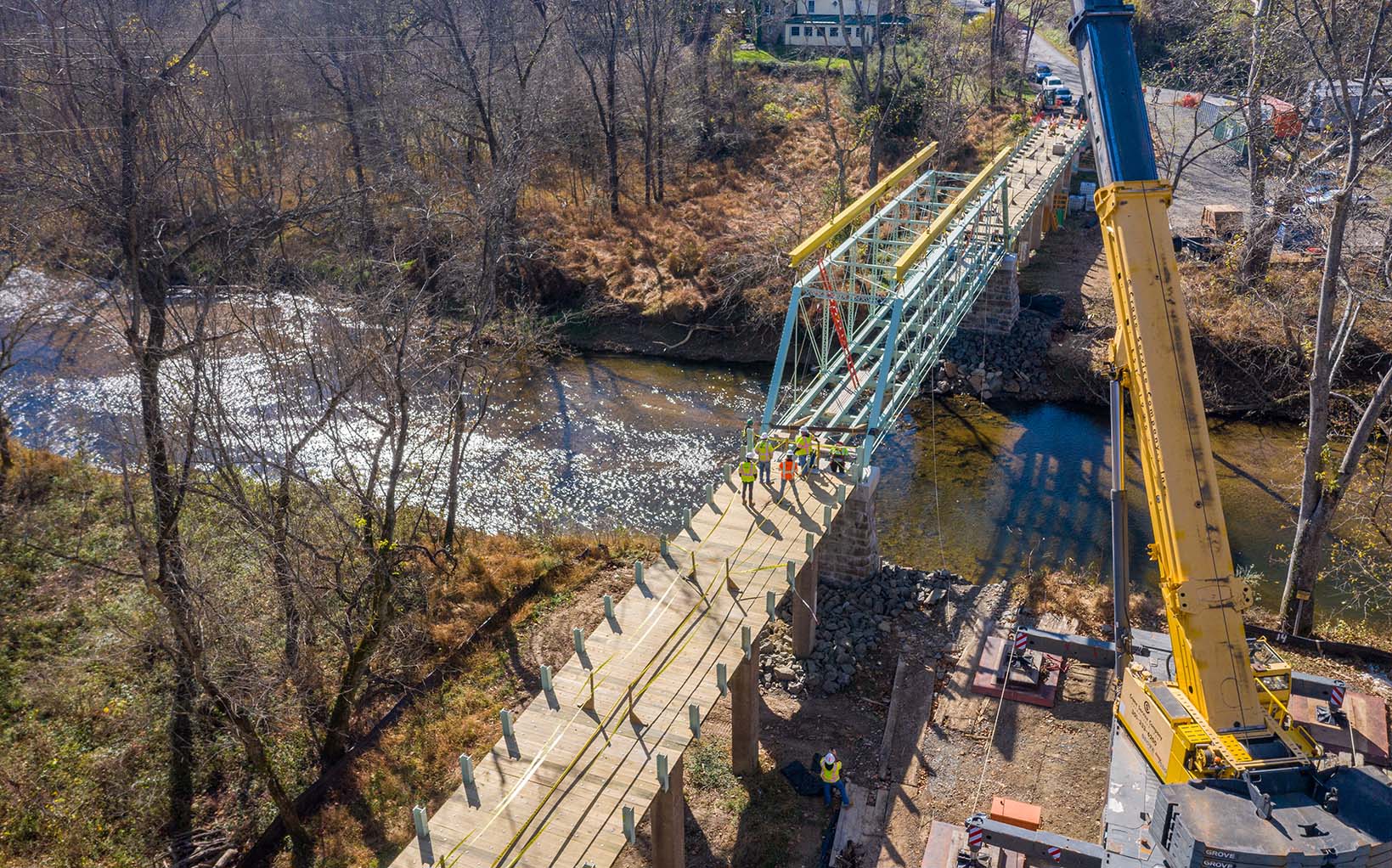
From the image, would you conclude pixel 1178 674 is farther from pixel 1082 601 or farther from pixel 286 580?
pixel 286 580

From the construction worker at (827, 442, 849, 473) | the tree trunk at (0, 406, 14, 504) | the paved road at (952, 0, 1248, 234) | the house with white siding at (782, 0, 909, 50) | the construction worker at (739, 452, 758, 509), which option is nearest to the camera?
the construction worker at (739, 452, 758, 509)

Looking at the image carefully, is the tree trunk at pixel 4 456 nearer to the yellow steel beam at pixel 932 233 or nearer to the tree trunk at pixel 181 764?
the tree trunk at pixel 181 764

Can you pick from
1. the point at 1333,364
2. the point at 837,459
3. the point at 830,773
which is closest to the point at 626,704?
the point at 830,773

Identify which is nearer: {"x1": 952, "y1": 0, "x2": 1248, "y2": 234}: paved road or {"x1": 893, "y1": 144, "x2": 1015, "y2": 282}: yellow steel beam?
{"x1": 893, "y1": 144, "x2": 1015, "y2": 282}: yellow steel beam

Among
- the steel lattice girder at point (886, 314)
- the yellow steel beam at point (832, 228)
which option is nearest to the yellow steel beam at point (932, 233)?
the steel lattice girder at point (886, 314)

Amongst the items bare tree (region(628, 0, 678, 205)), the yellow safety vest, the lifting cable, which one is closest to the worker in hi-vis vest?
the lifting cable

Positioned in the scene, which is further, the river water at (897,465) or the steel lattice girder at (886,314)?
the river water at (897,465)

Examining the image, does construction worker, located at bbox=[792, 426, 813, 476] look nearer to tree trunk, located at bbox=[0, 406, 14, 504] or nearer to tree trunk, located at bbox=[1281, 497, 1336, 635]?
tree trunk, located at bbox=[1281, 497, 1336, 635]
